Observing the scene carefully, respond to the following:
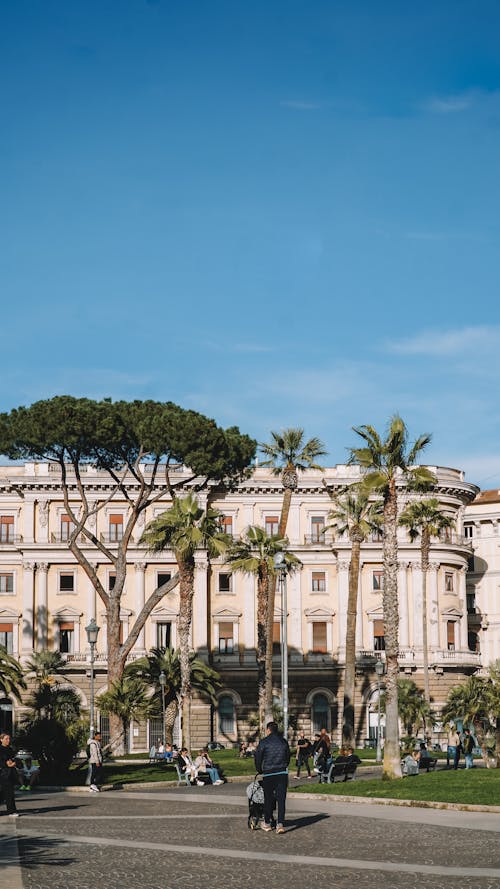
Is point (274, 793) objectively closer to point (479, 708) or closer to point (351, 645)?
point (479, 708)

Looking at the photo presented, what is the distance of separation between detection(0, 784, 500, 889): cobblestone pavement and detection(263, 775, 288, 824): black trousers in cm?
33

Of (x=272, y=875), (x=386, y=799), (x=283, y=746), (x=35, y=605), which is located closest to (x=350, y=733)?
(x=35, y=605)

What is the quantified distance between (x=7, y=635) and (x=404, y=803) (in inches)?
2025

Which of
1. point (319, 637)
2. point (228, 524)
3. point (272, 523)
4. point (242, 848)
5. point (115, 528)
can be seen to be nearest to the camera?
point (242, 848)

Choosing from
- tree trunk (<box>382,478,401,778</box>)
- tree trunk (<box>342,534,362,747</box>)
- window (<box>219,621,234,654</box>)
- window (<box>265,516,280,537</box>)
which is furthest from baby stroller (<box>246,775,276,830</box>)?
window (<box>265,516,280,537</box>)

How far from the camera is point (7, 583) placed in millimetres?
77500

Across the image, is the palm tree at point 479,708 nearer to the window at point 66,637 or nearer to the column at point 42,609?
the window at point 66,637

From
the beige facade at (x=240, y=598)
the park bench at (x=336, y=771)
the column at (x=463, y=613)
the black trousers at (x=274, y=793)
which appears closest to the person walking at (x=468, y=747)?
the park bench at (x=336, y=771)

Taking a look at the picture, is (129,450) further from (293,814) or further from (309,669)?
(293,814)

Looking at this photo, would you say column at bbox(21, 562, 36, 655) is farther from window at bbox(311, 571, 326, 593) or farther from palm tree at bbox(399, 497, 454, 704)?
palm tree at bbox(399, 497, 454, 704)

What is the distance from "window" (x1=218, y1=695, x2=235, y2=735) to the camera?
7650cm

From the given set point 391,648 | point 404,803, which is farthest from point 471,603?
point 404,803

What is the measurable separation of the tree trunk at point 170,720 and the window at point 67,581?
12701mm

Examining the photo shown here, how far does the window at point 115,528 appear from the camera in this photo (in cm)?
7838
